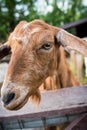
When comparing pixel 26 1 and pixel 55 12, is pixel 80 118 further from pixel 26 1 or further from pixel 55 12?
pixel 55 12

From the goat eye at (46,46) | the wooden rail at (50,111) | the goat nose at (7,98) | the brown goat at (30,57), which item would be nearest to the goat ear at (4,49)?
the brown goat at (30,57)

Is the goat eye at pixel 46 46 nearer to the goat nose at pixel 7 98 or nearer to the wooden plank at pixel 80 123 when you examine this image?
the goat nose at pixel 7 98

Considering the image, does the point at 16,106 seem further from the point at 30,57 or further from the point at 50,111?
the point at 30,57

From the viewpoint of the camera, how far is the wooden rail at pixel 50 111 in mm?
2617

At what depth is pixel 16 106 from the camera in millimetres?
2654

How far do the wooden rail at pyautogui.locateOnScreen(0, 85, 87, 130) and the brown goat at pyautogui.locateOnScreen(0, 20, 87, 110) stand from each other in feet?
0.31

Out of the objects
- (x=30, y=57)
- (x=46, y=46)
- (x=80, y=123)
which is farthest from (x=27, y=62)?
(x=80, y=123)

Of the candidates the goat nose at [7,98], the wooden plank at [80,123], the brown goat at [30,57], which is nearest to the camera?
the wooden plank at [80,123]

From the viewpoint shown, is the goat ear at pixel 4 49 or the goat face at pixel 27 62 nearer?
the goat face at pixel 27 62

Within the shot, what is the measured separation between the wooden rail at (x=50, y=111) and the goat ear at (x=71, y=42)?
296 mm

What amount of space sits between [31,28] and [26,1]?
10091 millimetres

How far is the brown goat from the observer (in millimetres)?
2709

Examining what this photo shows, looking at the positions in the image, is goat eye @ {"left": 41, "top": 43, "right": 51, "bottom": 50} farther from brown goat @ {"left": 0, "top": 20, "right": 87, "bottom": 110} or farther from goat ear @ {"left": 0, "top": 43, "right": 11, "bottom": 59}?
goat ear @ {"left": 0, "top": 43, "right": 11, "bottom": 59}

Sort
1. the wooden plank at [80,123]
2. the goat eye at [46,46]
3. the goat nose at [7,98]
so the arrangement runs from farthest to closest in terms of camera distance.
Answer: the goat eye at [46,46]
the goat nose at [7,98]
the wooden plank at [80,123]
